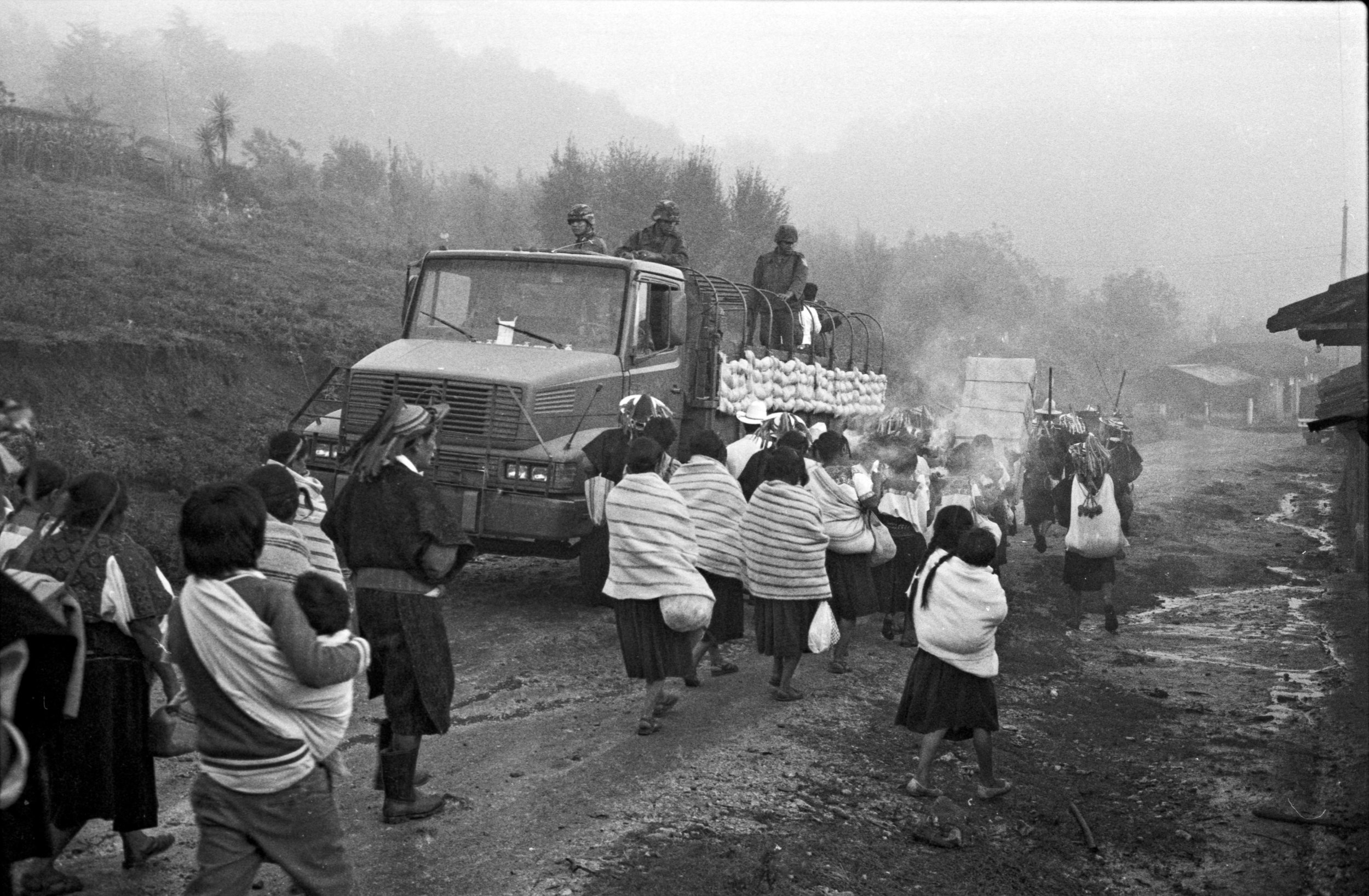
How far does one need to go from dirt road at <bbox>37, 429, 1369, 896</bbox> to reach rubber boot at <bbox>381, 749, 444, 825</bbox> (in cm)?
7

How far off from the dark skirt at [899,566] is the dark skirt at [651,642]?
9.94 ft

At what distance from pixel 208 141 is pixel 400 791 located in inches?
968

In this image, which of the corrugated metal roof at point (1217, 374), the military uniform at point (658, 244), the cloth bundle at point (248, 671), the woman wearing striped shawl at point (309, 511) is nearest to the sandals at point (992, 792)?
the woman wearing striped shawl at point (309, 511)

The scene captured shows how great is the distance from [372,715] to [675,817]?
225cm

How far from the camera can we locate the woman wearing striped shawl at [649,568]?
650 cm

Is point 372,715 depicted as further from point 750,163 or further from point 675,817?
point 750,163

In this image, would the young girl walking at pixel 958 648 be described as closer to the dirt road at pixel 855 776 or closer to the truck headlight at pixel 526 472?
the dirt road at pixel 855 776

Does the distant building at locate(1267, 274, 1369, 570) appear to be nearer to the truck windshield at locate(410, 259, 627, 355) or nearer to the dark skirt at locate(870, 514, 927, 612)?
the dark skirt at locate(870, 514, 927, 612)

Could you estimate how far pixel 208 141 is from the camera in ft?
87.2

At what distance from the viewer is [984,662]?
19.0 feet

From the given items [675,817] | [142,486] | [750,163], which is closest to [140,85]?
[750,163]

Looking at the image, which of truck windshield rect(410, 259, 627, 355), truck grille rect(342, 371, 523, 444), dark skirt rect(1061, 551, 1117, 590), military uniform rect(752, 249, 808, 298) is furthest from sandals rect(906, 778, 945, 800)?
military uniform rect(752, 249, 808, 298)

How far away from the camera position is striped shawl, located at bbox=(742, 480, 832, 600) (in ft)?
24.0

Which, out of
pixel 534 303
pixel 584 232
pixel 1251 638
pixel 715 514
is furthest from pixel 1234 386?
pixel 715 514
